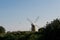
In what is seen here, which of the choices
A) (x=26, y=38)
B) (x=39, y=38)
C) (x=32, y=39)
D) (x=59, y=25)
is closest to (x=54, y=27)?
(x=59, y=25)

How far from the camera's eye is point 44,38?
23.4 meters

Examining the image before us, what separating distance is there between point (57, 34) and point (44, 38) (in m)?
1.76

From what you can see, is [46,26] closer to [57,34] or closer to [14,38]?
[57,34]

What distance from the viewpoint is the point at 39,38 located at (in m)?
24.3

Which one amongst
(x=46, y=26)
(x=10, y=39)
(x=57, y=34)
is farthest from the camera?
(x=10, y=39)

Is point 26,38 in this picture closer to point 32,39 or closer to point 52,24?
point 32,39

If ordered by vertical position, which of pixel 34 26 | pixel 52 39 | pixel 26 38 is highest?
pixel 34 26

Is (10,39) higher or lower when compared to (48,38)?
higher

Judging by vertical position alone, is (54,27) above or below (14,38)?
below

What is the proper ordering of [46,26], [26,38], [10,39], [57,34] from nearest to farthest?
1. [57,34]
2. [46,26]
3. [26,38]
4. [10,39]

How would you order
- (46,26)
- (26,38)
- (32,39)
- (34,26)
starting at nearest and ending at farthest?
(46,26)
(32,39)
(26,38)
(34,26)

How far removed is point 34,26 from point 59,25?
52.4 metres

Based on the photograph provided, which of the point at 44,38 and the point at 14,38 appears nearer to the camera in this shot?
the point at 44,38

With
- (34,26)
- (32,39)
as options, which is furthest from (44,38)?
(34,26)
